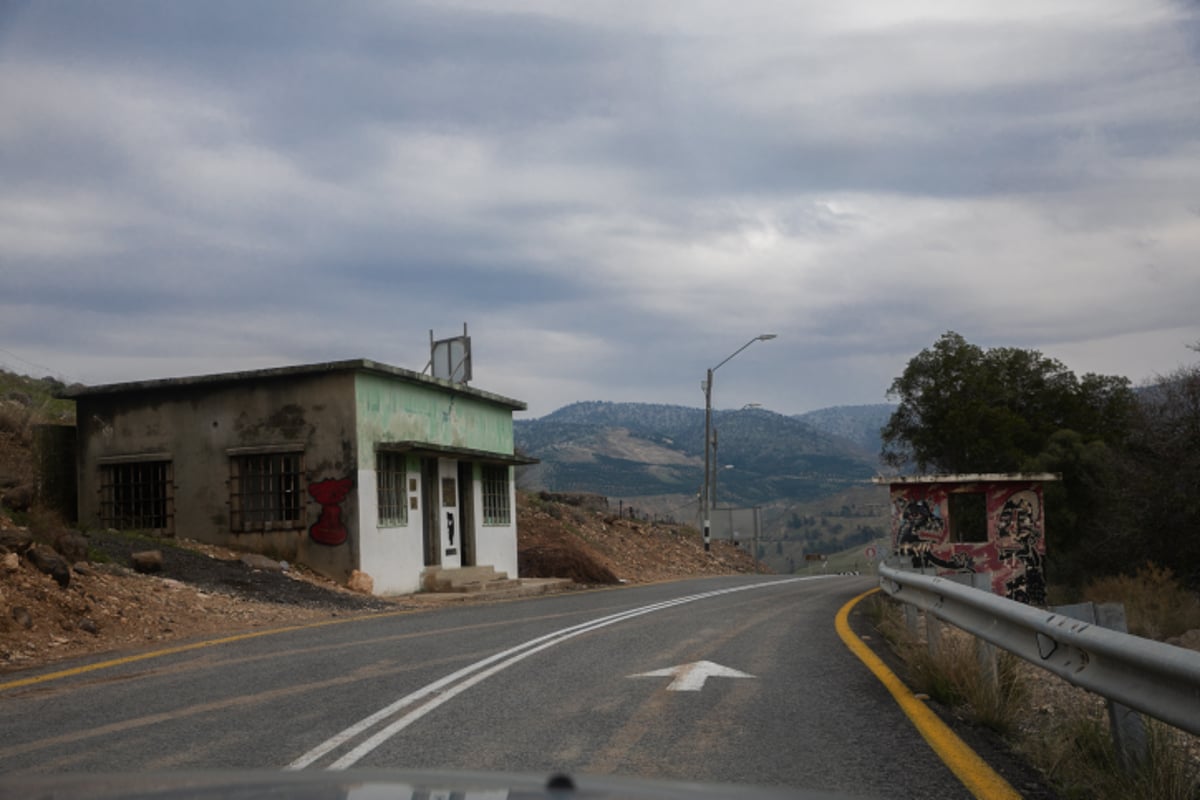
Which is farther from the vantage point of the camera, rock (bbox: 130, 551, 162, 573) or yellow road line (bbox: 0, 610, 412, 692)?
rock (bbox: 130, 551, 162, 573)

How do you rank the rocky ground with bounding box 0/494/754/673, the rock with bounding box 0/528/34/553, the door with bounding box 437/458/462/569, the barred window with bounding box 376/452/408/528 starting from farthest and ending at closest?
the door with bounding box 437/458/462/569 < the barred window with bounding box 376/452/408/528 < the rock with bounding box 0/528/34/553 < the rocky ground with bounding box 0/494/754/673

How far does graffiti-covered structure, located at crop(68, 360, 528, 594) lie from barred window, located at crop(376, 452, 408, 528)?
43mm

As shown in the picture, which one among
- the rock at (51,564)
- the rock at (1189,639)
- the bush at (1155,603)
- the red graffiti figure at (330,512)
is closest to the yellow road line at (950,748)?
the rock at (51,564)

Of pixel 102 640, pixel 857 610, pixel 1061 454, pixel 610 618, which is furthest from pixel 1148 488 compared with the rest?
pixel 102 640

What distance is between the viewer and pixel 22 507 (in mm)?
22281

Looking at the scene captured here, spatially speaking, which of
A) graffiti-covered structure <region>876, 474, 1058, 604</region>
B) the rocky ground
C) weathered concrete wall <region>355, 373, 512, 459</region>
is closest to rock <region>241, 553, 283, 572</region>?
the rocky ground

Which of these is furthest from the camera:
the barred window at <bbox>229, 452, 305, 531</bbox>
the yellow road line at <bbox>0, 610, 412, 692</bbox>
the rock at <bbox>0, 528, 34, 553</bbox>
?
the barred window at <bbox>229, 452, 305, 531</bbox>

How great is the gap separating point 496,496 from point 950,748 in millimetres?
25622

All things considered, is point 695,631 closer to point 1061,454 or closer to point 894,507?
point 894,507

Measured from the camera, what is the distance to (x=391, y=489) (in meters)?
25.2

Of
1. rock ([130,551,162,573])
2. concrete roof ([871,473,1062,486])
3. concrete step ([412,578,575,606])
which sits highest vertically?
concrete roof ([871,473,1062,486])

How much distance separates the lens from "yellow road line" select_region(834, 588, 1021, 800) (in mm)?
5617

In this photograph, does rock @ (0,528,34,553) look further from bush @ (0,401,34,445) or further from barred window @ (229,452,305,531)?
bush @ (0,401,34,445)

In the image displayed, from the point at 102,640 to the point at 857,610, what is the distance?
431 inches
